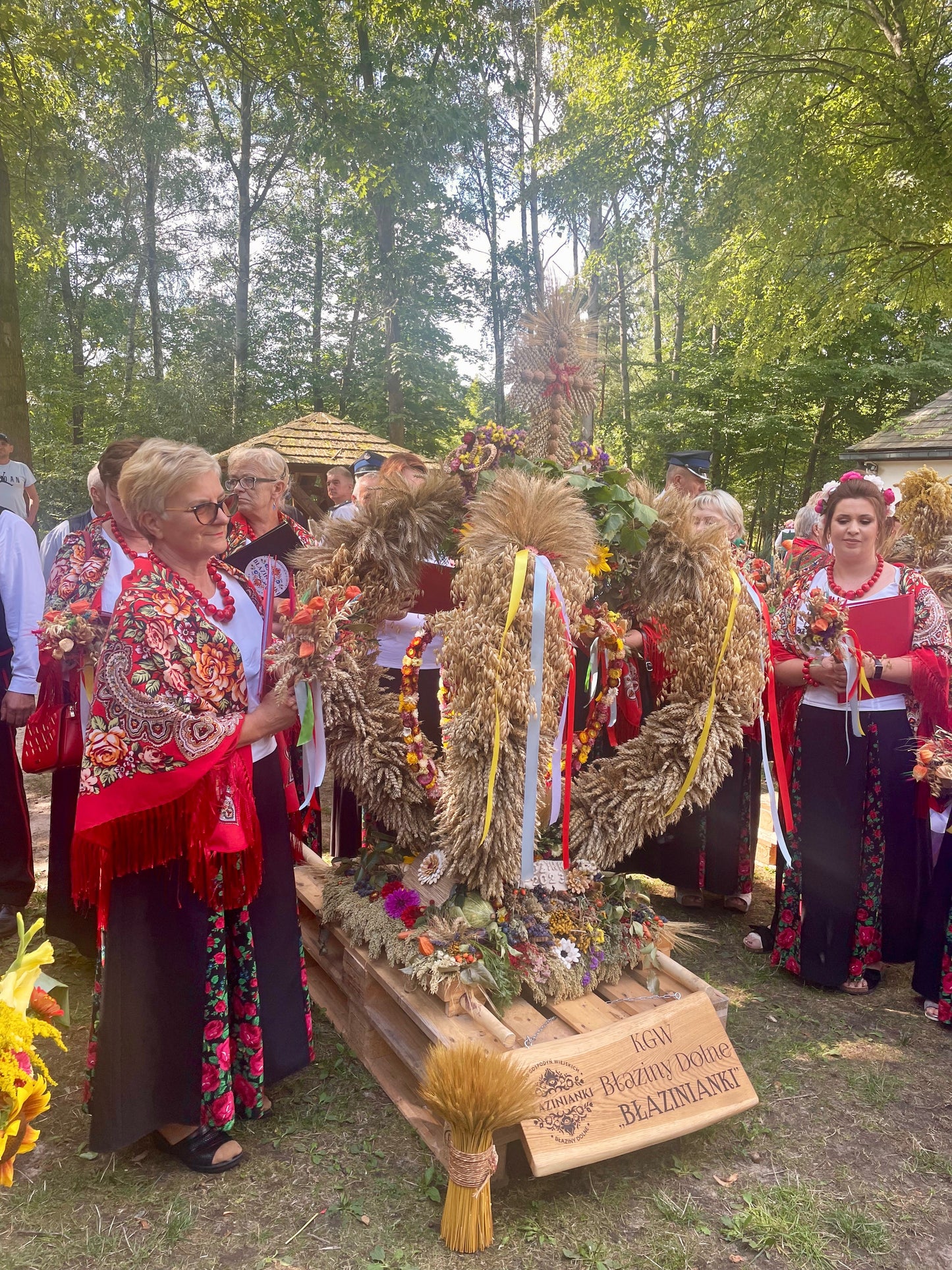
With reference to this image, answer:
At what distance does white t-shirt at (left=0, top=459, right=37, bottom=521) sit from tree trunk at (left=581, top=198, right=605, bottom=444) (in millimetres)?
3736

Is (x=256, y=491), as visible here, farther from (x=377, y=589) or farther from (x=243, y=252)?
(x=243, y=252)

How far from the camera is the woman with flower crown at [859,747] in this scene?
11.2ft

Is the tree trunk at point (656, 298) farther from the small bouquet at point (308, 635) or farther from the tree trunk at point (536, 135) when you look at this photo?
the small bouquet at point (308, 635)

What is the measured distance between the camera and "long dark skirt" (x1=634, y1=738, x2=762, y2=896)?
14.0 ft

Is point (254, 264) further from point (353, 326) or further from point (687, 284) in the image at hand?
point (687, 284)

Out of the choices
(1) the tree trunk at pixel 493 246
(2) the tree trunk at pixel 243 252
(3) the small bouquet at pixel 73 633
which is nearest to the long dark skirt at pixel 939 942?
(3) the small bouquet at pixel 73 633

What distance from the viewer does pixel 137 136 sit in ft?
73.3

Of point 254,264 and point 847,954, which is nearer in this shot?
point 847,954

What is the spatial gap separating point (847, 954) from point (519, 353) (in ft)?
9.24

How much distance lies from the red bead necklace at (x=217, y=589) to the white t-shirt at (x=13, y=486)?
11.0 feet

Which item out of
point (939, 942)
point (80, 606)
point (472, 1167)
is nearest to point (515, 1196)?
point (472, 1167)

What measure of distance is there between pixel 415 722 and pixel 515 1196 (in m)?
1.36

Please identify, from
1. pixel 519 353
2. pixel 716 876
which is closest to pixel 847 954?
pixel 716 876

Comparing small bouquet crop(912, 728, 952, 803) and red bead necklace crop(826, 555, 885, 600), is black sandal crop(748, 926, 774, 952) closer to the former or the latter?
small bouquet crop(912, 728, 952, 803)
